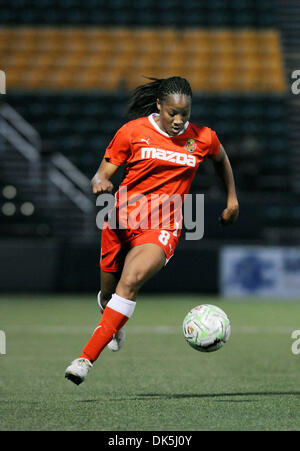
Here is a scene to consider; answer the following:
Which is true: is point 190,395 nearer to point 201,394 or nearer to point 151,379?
point 201,394

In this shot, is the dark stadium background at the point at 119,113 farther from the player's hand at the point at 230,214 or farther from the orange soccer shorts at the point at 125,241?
the orange soccer shorts at the point at 125,241

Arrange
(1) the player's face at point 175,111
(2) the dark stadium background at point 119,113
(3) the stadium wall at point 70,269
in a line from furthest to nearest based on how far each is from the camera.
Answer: (2) the dark stadium background at point 119,113
(3) the stadium wall at point 70,269
(1) the player's face at point 175,111

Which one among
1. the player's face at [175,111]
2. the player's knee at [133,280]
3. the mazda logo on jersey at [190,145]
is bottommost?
the player's knee at [133,280]

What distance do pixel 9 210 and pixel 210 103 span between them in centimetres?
607

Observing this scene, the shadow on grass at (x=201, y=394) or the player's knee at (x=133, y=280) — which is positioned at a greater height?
the player's knee at (x=133, y=280)

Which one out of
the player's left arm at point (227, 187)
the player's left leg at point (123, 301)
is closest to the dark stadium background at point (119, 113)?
the player's left arm at point (227, 187)

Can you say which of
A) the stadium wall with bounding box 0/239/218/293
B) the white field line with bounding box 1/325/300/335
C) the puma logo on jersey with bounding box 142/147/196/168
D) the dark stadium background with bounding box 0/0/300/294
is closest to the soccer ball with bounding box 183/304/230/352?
the puma logo on jersey with bounding box 142/147/196/168

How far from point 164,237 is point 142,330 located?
468 centimetres

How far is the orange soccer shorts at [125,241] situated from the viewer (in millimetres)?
5176

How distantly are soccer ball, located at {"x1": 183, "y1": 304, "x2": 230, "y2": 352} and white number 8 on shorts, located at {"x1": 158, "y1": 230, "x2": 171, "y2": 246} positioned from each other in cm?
52

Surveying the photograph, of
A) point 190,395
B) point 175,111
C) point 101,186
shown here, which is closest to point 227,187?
point 175,111

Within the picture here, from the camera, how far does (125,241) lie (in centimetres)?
537
